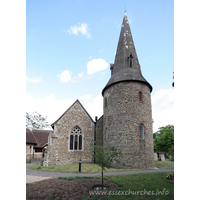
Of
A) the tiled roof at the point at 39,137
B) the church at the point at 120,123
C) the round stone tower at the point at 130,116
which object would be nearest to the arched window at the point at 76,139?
the church at the point at 120,123

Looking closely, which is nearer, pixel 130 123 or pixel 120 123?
pixel 130 123

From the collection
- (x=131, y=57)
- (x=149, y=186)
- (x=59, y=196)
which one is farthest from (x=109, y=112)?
(x=59, y=196)

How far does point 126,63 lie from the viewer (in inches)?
720

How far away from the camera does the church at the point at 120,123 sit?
14.8 m

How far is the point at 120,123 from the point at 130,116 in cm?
123

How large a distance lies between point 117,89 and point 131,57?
484 cm

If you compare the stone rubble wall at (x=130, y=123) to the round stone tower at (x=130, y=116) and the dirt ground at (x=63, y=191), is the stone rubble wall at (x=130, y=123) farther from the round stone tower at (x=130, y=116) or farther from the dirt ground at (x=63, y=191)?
the dirt ground at (x=63, y=191)

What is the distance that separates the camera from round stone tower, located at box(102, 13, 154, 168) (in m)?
14.6

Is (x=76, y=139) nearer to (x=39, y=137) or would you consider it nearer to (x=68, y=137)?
(x=68, y=137)

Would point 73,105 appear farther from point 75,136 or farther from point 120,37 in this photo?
point 120,37

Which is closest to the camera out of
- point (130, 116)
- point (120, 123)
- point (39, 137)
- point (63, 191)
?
point (63, 191)

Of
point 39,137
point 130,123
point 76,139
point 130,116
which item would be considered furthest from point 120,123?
point 39,137

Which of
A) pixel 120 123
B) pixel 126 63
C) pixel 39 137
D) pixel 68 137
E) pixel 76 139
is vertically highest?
pixel 126 63

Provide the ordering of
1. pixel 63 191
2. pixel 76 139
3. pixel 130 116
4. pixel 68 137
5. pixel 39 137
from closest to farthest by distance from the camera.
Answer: pixel 63 191 → pixel 130 116 → pixel 68 137 → pixel 76 139 → pixel 39 137
